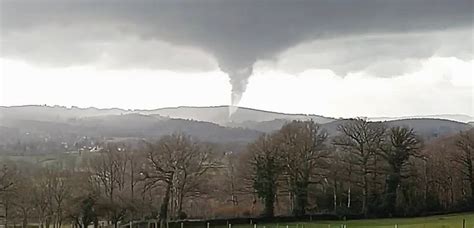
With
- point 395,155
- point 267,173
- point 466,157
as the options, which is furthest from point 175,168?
point 466,157

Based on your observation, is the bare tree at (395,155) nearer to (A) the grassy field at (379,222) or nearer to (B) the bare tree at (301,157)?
(A) the grassy field at (379,222)

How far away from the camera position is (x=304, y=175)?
200ft

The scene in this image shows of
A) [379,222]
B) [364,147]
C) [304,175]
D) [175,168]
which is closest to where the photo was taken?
[379,222]

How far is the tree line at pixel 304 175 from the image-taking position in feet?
195

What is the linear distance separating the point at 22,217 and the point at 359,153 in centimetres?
3007

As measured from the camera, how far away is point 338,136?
209 ft

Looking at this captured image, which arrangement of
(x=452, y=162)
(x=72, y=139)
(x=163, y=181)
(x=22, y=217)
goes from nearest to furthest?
(x=22, y=217) → (x=163, y=181) → (x=452, y=162) → (x=72, y=139)

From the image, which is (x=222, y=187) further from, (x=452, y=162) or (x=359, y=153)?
(x=452, y=162)

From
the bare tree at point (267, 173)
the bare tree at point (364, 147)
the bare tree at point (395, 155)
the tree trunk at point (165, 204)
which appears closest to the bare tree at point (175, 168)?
the tree trunk at point (165, 204)

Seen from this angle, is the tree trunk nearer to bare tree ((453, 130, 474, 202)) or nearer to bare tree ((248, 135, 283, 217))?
bare tree ((248, 135, 283, 217))

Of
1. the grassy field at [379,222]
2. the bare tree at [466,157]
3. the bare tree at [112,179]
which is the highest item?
the bare tree at [466,157]

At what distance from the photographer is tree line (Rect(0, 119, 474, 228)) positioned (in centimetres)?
5956

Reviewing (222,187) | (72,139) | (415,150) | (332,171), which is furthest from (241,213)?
(72,139)

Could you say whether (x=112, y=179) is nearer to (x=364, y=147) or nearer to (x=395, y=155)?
(x=364, y=147)
